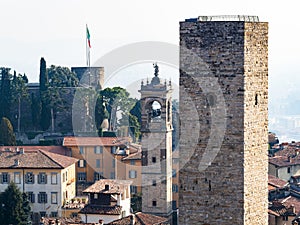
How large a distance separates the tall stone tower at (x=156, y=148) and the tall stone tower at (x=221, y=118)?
29354 millimetres

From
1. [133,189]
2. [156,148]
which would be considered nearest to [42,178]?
[133,189]

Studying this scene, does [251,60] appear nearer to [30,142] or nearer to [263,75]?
[263,75]

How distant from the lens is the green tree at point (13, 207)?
44.5 metres

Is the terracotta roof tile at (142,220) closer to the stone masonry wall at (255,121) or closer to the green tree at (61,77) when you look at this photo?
the stone masonry wall at (255,121)

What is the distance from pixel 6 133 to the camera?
2329 inches

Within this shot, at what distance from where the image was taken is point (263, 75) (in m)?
18.0

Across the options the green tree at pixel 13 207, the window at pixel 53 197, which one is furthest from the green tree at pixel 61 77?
the green tree at pixel 13 207

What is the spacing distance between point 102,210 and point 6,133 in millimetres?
18759

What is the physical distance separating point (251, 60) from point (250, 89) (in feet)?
1.67

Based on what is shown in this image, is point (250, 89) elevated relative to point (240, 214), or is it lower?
elevated

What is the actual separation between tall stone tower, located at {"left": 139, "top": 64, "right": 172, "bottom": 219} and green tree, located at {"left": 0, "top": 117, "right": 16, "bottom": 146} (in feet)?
41.8

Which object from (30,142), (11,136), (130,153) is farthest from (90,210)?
(30,142)

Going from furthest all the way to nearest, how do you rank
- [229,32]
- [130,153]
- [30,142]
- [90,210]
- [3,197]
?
[30,142], [130,153], [3,197], [90,210], [229,32]

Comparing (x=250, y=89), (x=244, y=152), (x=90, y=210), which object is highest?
(x=250, y=89)
